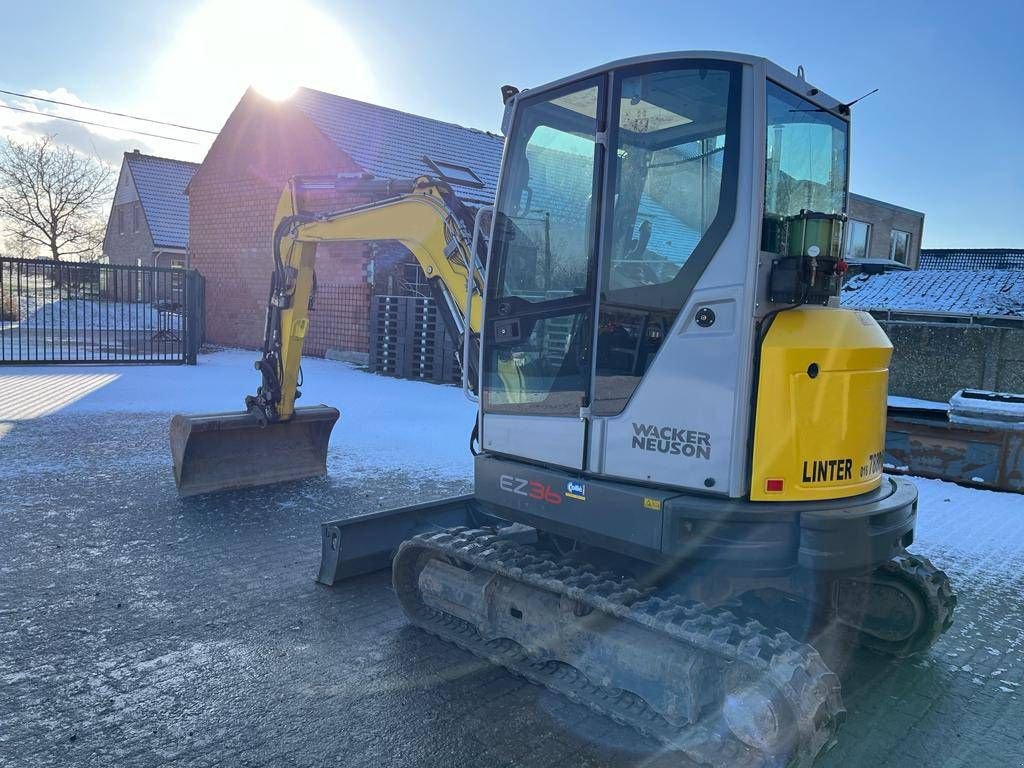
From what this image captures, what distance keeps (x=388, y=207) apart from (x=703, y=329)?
3172 millimetres

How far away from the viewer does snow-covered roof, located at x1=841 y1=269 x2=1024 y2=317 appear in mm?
14461

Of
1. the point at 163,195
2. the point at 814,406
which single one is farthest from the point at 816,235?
the point at 163,195

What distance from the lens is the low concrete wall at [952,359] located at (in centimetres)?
1273

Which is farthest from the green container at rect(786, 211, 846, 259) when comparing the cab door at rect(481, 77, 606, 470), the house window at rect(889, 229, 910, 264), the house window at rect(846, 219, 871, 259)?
the house window at rect(889, 229, 910, 264)

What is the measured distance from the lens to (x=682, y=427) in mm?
3338

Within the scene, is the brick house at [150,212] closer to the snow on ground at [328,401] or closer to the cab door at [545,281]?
the snow on ground at [328,401]

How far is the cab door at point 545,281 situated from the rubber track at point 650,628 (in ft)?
1.77

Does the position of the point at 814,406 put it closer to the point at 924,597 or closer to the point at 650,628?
the point at 650,628

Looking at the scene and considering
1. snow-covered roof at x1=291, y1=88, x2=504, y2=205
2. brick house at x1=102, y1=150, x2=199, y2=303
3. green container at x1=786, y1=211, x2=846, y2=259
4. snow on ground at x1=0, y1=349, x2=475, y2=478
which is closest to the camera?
green container at x1=786, y1=211, x2=846, y2=259

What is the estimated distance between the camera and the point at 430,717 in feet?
A: 11.3

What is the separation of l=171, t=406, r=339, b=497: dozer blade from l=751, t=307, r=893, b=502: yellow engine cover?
16.9 feet

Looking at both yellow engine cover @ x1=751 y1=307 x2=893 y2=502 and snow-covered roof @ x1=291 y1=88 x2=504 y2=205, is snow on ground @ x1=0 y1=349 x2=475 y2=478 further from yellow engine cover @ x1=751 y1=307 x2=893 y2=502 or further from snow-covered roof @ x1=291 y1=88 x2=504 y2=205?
snow-covered roof @ x1=291 y1=88 x2=504 y2=205

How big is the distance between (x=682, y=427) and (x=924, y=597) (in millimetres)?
1899

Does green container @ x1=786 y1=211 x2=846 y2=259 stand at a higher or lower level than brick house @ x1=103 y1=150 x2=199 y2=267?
lower
